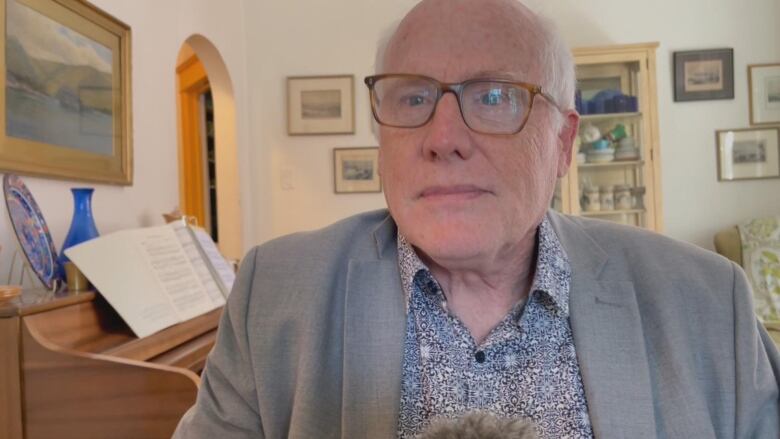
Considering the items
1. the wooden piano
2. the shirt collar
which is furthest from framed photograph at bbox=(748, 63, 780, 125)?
the wooden piano

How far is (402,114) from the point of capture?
78 centimetres

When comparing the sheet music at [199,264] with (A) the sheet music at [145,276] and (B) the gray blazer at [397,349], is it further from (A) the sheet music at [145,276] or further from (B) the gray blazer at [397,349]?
(B) the gray blazer at [397,349]

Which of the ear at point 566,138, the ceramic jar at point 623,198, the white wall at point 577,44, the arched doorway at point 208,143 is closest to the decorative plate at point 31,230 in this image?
the ear at point 566,138

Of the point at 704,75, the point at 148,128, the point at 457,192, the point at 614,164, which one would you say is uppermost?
the point at 704,75

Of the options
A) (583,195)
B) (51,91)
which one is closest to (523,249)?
(51,91)

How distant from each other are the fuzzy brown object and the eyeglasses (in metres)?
0.43

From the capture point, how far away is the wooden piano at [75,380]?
0.98 metres

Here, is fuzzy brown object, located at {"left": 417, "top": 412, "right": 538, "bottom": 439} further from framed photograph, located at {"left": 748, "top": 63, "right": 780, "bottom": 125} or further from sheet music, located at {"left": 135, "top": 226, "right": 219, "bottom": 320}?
framed photograph, located at {"left": 748, "top": 63, "right": 780, "bottom": 125}

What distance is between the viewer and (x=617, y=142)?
9.91 ft

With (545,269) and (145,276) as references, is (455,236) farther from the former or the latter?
(145,276)

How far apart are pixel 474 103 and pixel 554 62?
0.54ft

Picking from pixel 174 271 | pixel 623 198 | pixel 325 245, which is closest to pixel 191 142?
pixel 174 271

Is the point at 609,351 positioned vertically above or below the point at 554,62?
below

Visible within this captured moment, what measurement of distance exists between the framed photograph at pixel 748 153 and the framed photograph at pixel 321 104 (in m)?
2.23
